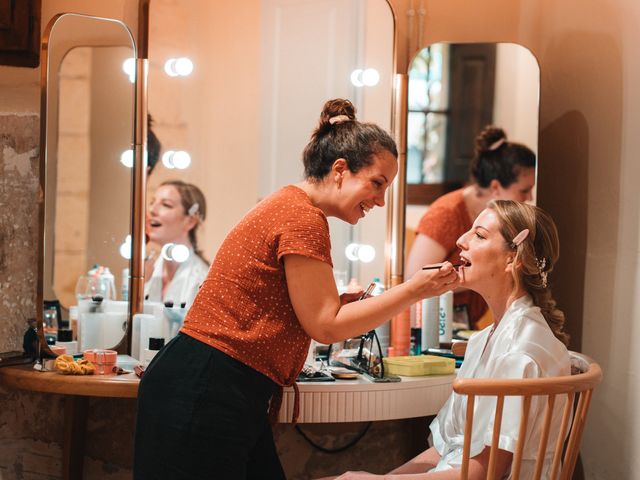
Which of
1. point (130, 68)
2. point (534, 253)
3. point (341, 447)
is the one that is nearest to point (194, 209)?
point (130, 68)

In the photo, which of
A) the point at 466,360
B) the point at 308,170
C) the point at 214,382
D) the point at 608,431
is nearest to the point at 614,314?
the point at 608,431

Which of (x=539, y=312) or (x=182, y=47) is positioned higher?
(x=182, y=47)

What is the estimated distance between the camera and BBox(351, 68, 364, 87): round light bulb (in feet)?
8.85

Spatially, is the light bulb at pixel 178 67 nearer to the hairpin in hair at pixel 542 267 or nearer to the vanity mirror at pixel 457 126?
the vanity mirror at pixel 457 126

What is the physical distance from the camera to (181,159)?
266 cm

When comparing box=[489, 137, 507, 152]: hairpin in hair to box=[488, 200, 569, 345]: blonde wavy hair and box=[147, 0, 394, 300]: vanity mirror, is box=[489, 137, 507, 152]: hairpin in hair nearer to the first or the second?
box=[147, 0, 394, 300]: vanity mirror

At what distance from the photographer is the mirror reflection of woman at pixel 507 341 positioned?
174 cm

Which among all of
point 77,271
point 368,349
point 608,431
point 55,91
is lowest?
point 608,431

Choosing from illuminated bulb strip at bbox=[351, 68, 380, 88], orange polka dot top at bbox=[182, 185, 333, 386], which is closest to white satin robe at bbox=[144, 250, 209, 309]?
illuminated bulb strip at bbox=[351, 68, 380, 88]

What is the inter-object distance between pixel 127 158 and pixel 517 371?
135 centimetres

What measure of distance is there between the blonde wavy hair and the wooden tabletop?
3.14 feet

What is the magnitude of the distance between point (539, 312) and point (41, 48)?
1478 mm

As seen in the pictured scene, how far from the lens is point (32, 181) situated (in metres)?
2.40

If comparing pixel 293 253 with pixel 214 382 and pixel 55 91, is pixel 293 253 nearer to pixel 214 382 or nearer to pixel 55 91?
pixel 214 382
